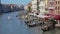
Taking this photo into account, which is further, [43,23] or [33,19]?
[33,19]

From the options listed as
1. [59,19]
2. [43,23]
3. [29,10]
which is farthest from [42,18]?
[29,10]

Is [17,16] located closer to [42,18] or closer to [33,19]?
[33,19]

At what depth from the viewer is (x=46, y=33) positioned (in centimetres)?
238

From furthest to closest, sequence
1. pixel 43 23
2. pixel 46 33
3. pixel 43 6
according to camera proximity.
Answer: pixel 43 6 < pixel 43 23 < pixel 46 33

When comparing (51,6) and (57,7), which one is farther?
(51,6)

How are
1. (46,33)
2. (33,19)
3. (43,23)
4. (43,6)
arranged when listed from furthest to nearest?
(43,6) → (33,19) → (43,23) → (46,33)

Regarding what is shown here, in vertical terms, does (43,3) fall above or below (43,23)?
above

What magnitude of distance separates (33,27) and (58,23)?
1.48 ft

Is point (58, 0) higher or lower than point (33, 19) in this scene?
Answer: higher

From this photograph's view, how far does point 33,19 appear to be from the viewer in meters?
2.97

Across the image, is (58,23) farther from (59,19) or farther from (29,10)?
(29,10)

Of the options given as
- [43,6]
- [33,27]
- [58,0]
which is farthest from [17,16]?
[58,0]

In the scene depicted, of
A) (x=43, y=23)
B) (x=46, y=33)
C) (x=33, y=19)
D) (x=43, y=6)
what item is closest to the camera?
(x=46, y=33)

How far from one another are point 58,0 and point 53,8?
0.37ft
